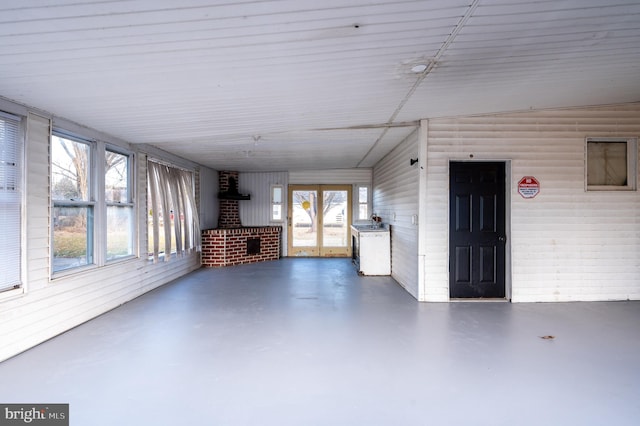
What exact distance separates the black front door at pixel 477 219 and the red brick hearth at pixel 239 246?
16.6ft

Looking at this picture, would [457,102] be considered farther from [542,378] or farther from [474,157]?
[542,378]

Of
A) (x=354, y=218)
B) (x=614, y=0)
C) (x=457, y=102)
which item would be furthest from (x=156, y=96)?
(x=354, y=218)

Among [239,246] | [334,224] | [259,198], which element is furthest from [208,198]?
[334,224]

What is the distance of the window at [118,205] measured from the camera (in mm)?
4395

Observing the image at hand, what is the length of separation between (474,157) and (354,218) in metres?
4.82

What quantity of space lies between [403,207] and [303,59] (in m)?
3.70

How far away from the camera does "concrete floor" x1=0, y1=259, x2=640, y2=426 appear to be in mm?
2125

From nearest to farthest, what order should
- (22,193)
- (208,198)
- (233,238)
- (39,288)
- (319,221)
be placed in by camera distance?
1. (22,193)
2. (39,288)
3. (233,238)
4. (208,198)
5. (319,221)

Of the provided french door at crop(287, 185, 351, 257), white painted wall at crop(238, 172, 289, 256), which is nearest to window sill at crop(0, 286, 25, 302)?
white painted wall at crop(238, 172, 289, 256)

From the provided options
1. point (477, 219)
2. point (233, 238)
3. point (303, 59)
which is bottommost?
point (233, 238)

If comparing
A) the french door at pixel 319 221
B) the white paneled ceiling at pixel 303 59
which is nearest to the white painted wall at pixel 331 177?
the french door at pixel 319 221

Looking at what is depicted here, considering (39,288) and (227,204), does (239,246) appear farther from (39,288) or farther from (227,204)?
(39,288)

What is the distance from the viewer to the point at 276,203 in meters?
9.34

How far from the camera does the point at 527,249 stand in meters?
4.62
